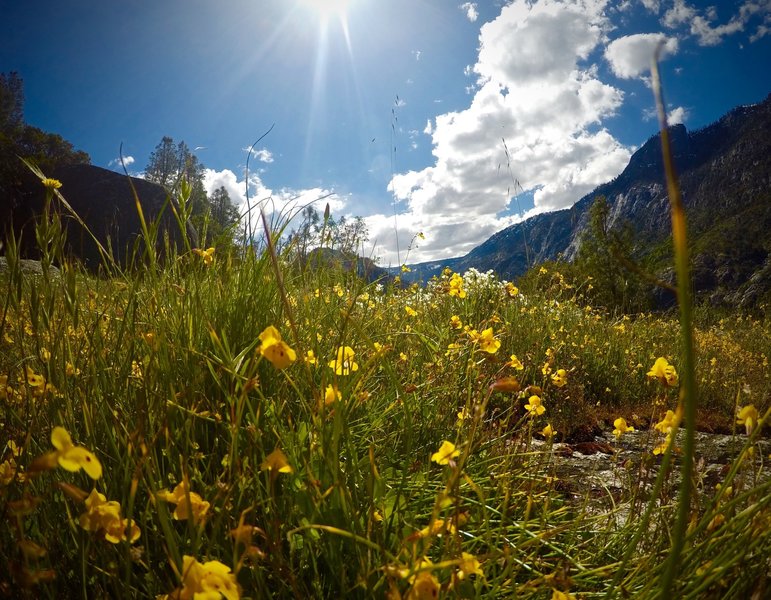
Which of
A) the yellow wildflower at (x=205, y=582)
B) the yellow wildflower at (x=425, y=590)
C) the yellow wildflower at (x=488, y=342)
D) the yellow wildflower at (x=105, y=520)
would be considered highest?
the yellow wildflower at (x=488, y=342)

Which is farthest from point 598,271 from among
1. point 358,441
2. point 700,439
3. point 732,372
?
point 358,441

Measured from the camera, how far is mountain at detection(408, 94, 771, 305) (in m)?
37.7

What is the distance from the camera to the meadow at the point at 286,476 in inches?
31.5

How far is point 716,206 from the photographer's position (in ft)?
243

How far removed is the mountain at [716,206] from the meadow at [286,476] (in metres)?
2.95

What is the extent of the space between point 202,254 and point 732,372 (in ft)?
16.9

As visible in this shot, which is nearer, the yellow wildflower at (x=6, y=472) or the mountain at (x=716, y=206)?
the yellow wildflower at (x=6, y=472)

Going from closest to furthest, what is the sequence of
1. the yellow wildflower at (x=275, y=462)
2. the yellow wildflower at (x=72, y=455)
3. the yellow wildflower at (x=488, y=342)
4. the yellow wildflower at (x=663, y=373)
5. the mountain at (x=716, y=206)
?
the yellow wildflower at (x=72, y=455)
the yellow wildflower at (x=275, y=462)
the yellow wildflower at (x=663, y=373)
the yellow wildflower at (x=488, y=342)
the mountain at (x=716, y=206)

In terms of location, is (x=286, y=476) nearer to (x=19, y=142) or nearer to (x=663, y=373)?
(x=663, y=373)

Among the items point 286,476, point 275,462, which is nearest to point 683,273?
point 275,462

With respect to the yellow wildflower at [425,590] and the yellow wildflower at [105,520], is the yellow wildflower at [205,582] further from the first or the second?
the yellow wildflower at [425,590]

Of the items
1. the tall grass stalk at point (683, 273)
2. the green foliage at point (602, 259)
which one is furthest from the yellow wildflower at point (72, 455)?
the green foliage at point (602, 259)

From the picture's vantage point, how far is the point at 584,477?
208 cm

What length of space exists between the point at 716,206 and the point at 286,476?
95126mm
